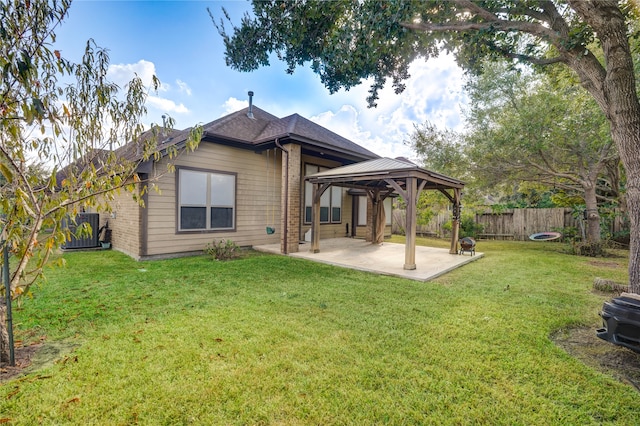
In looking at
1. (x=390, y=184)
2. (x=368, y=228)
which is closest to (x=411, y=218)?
(x=390, y=184)

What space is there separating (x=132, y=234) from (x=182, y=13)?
5972 millimetres

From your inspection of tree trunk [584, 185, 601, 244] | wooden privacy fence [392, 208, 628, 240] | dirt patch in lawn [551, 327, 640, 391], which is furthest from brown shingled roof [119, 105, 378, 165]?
tree trunk [584, 185, 601, 244]

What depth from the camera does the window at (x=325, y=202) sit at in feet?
36.2

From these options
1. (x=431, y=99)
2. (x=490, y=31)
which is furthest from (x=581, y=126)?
(x=490, y=31)

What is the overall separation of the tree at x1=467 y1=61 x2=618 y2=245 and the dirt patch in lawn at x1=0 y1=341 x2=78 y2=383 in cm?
1153

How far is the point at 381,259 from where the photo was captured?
791cm

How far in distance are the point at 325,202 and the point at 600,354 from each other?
378 inches

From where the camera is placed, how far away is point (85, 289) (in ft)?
16.0

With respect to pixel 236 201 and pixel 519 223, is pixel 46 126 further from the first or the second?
pixel 519 223

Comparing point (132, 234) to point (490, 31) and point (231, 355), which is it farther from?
point (490, 31)

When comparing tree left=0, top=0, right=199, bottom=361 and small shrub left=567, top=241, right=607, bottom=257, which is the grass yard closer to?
tree left=0, top=0, right=199, bottom=361

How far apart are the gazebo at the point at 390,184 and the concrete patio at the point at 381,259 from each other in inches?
16.4

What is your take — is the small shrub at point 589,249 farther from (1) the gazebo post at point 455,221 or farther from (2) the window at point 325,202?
(2) the window at point 325,202

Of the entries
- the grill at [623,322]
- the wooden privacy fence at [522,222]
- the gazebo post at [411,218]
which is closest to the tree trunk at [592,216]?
the wooden privacy fence at [522,222]
